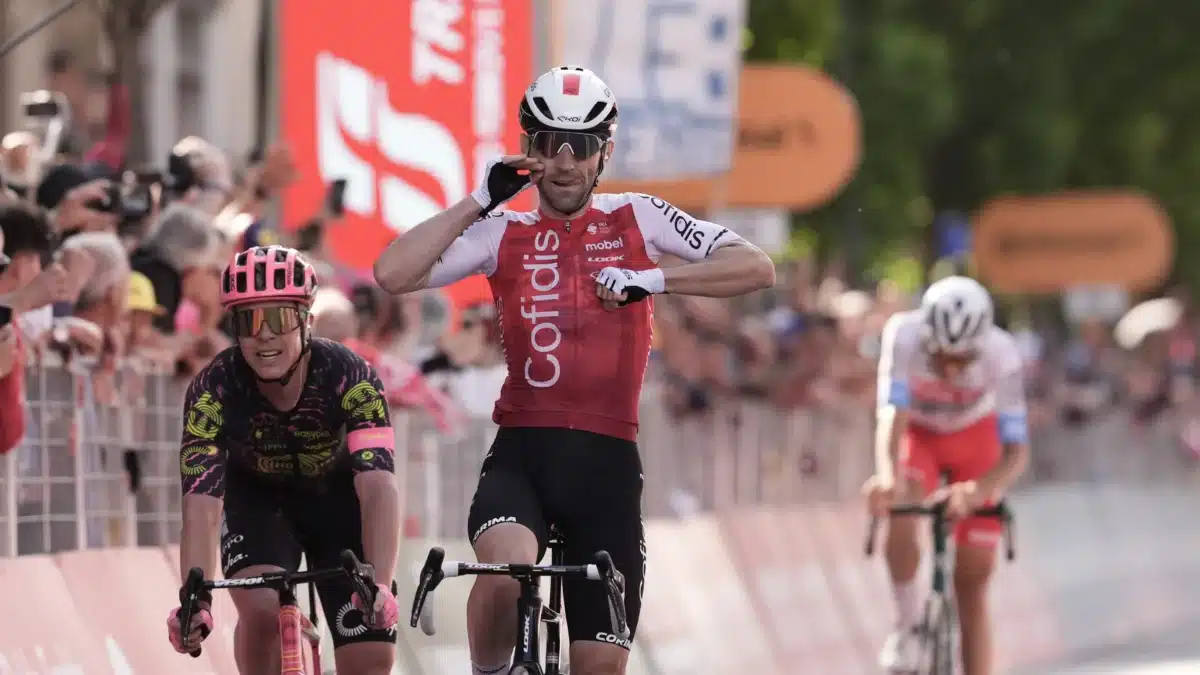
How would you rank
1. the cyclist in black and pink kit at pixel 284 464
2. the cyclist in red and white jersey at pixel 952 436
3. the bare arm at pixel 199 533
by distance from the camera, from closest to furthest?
1. the bare arm at pixel 199 533
2. the cyclist in black and pink kit at pixel 284 464
3. the cyclist in red and white jersey at pixel 952 436

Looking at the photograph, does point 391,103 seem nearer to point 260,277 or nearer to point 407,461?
point 407,461

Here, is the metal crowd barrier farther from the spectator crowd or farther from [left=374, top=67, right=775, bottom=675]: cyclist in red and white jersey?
[left=374, top=67, right=775, bottom=675]: cyclist in red and white jersey

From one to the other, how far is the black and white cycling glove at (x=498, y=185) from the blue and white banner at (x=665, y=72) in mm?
10715

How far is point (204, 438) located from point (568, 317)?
1.27 metres

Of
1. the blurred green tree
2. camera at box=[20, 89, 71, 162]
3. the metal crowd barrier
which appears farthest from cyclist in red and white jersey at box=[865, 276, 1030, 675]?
the blurred green tree

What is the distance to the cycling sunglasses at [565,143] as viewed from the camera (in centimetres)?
909

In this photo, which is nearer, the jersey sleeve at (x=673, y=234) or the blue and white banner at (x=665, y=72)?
the jersey sleeve at (x=673, y=234)

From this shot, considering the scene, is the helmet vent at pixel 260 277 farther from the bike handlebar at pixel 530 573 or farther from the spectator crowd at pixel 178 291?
the spectator crowd at pixel 178 291

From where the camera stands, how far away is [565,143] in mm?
9078

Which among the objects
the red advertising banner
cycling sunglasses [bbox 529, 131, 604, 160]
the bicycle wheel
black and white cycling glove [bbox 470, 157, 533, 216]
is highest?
the red advertising banner

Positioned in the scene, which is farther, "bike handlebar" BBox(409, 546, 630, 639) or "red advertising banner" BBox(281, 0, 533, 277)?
"red advertising banner" BBox(281, 0, 533, 277)

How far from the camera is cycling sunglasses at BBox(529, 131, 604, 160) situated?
909 cm

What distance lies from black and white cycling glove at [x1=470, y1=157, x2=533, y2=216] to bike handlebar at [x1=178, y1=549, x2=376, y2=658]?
1375 millimetres

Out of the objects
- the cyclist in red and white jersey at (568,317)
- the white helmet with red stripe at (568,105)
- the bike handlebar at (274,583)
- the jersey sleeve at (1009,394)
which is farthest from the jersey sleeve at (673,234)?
the jersey sleeve at (1009,394)
